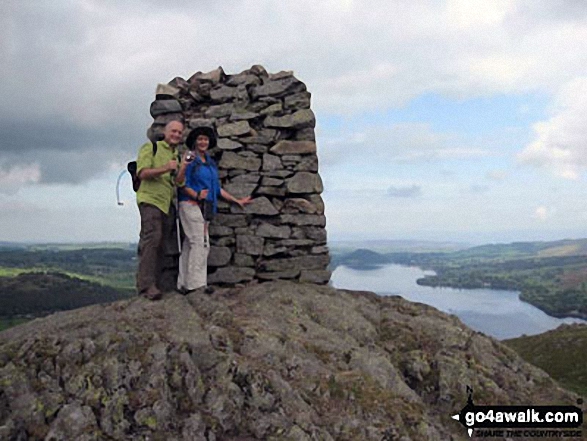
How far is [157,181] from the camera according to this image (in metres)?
11.8

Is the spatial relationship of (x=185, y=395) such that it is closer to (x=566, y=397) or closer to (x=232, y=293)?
(x=232, y=293)

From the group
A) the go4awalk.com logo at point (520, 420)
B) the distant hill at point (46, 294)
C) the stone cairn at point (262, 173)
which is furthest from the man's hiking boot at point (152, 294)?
the distant hill at point (46, 294)

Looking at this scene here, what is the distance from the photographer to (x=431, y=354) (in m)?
10.4

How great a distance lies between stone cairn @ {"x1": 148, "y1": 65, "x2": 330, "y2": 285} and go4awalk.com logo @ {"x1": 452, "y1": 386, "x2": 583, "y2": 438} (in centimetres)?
542

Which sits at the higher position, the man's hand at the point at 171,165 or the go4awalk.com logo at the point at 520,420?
the man's hand at the point at 171,165

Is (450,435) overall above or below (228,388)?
below

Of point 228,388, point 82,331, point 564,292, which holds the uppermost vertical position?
point 82,331

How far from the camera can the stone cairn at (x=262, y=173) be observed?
13148 millimetres

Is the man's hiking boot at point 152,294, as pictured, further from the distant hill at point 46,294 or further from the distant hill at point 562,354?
the distant hill at point 46,294

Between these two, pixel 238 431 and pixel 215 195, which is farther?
pixel 215 195

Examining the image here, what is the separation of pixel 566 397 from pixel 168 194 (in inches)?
390

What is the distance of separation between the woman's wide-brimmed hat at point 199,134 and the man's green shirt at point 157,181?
1.99 feet

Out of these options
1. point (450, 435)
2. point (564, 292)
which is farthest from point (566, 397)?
point (564, 292)

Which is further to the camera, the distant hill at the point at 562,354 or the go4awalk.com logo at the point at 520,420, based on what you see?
the distant hill at the point at 562,354
